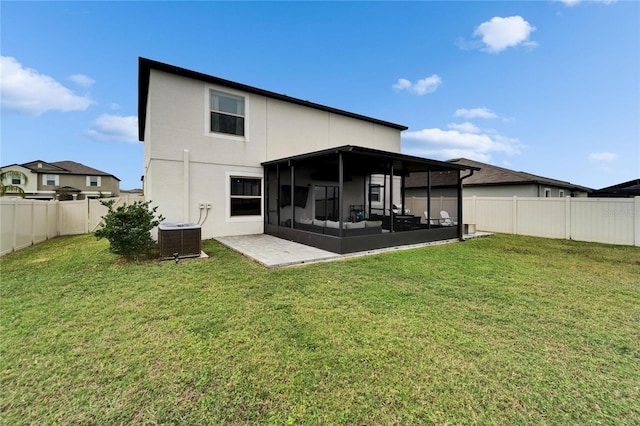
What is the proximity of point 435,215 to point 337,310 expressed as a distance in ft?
44.2

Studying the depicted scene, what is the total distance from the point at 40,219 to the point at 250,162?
815 cm

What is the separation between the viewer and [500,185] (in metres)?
15.9

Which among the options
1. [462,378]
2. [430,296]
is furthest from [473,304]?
[462,378]

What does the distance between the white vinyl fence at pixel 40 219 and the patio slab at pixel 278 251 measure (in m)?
5.80

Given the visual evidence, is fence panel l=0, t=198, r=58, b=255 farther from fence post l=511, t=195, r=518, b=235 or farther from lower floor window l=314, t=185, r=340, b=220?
fence post l=511, t=195, r=518, b=235

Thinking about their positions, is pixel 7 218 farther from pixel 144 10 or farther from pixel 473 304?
pixel 473 304

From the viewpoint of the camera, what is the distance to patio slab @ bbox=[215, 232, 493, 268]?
20.1ft

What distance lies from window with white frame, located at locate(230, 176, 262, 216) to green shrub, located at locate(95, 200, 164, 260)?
3656 millimetres

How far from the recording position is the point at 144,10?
33.6 feet

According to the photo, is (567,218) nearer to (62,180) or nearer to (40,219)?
(40,219)

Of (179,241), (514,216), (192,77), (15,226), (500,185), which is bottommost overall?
(179,241)

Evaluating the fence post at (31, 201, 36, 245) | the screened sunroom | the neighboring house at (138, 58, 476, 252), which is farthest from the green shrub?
the fence post at (31, 201, 36, 245)

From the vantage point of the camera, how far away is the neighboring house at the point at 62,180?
29.9 meters

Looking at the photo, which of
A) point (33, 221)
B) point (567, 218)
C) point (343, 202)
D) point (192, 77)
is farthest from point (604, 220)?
point (33, 221)
